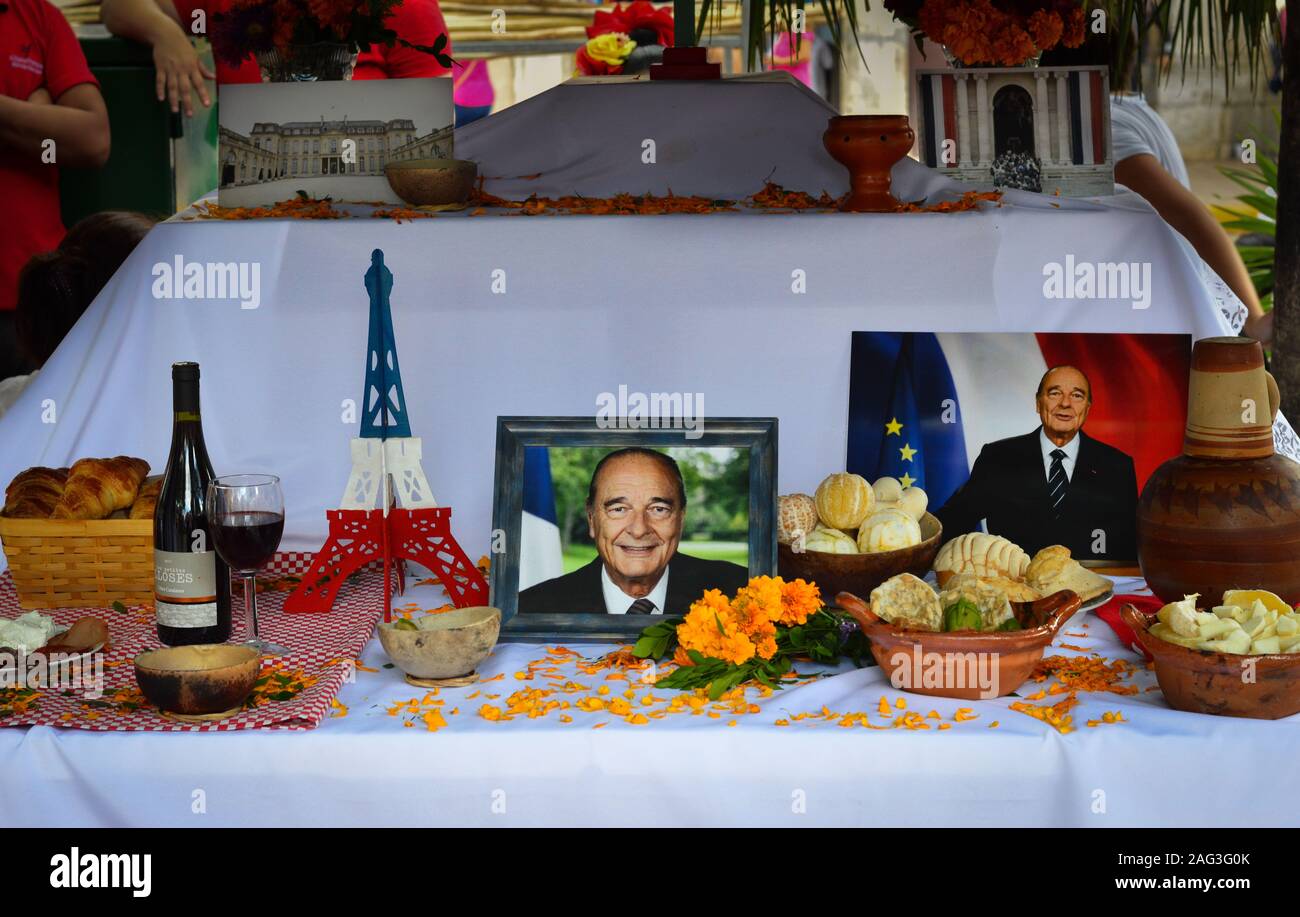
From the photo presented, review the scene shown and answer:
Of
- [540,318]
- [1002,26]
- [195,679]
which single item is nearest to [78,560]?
[195,679]

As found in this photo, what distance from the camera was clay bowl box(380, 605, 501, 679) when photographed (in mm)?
1473

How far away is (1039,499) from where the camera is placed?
6.29 ft

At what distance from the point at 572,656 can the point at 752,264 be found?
69cm

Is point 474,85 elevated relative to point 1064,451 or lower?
elevated

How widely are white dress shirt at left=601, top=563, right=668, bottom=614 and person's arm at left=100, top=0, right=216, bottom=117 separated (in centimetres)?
210

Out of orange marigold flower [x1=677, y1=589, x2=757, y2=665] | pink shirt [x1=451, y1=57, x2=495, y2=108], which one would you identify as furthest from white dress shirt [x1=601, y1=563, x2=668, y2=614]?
pink shirt [x1=451, y1=57, x2=495, y2=108]

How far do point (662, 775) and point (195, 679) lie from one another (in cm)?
46

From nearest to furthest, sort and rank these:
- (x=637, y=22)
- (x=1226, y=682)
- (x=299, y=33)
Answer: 1. (x=1226, y=682)
2. (x=299, y=33)
3. (x=637, y=22)

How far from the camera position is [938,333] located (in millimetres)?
1969

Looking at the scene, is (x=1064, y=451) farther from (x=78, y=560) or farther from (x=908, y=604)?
(x=78, y=560)

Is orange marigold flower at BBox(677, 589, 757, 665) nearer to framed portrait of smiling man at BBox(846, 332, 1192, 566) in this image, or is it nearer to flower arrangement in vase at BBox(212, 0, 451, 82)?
framed portrait of smiling man at BBox(846, 332, 1192, 566)

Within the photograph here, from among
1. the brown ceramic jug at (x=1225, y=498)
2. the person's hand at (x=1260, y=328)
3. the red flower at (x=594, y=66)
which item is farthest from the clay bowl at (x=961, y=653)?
the red flower at (x=594, y=66)

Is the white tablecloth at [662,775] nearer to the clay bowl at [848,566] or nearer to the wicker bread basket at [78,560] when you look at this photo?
the clay bowl at [848,566]
